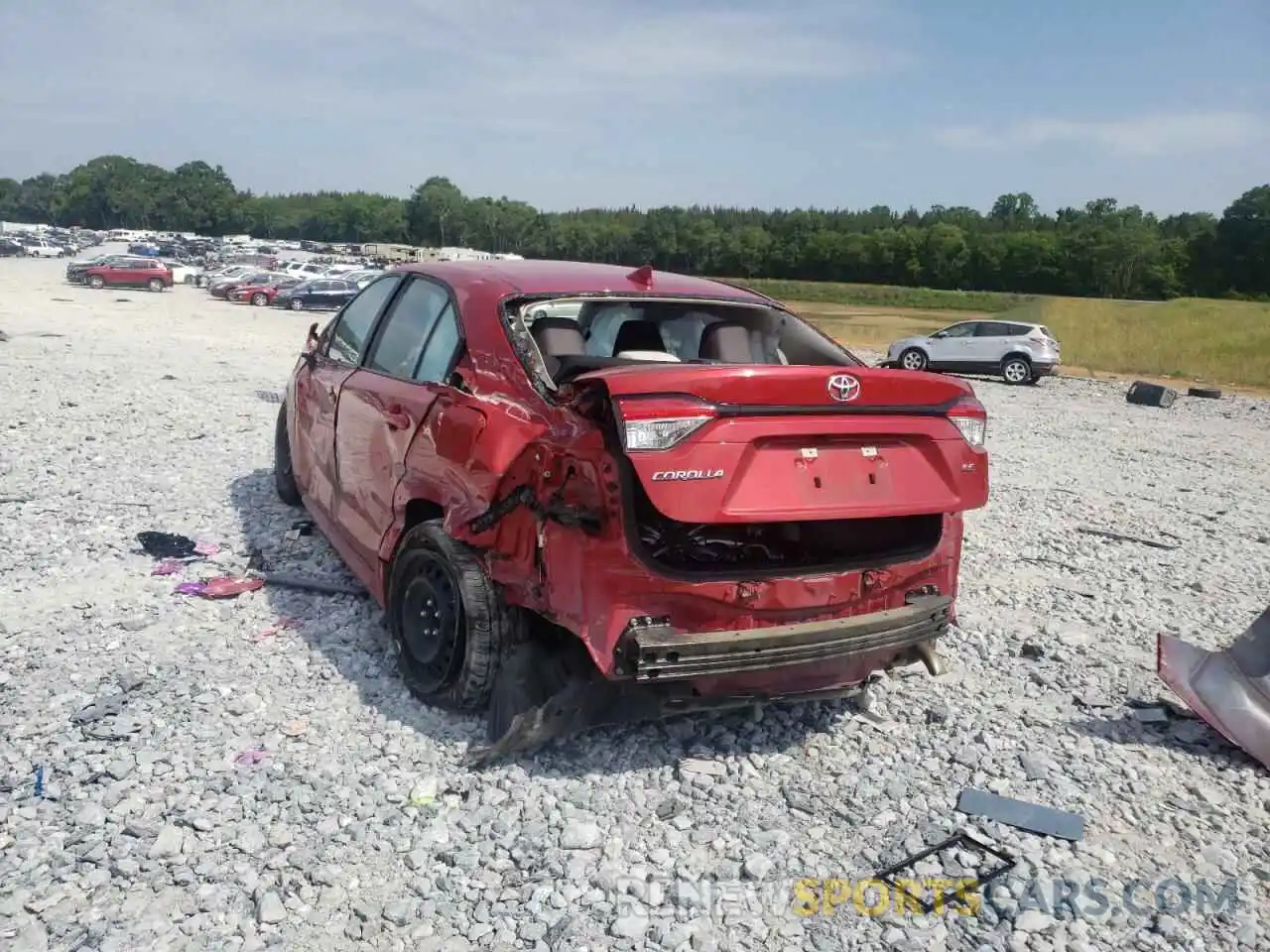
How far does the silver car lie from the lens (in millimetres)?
24312

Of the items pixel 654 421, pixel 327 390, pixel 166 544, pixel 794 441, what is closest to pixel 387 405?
pixel 327 390

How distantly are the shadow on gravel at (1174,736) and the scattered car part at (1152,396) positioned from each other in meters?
18.0

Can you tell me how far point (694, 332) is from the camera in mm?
4602

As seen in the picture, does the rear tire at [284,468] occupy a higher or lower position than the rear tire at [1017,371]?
higher

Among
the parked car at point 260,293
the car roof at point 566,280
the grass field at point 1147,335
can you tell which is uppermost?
the car roof at point 566,280

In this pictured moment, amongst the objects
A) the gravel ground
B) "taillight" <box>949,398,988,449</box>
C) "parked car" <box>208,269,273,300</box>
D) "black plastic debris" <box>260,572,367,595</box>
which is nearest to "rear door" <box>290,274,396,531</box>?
"black plastic debris" <box>260,572,367,595</box>

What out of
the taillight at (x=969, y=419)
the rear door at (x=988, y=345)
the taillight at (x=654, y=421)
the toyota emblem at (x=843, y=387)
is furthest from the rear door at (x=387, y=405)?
the rear door at (x=988, y=345)

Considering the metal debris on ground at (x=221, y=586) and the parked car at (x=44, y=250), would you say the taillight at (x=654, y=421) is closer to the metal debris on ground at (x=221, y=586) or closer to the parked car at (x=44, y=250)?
the metal debris on ground at (x=221, y=586)

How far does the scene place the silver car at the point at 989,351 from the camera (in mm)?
24312

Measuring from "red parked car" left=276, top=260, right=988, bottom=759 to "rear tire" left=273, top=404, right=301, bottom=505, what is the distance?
2105 mm

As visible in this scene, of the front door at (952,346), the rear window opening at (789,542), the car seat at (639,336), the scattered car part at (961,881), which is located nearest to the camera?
the scattered car part at (961,881)

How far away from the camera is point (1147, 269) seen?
101062 millimetres

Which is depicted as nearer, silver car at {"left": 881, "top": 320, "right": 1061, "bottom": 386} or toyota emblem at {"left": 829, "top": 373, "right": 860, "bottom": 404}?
toyota emblem at {"left": 829, "top": 373, "right": 860, "bottom": 404}

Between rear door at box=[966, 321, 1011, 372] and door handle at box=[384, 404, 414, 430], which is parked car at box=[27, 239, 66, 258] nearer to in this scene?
rear door at box=[966, 321, 1011, 372]
